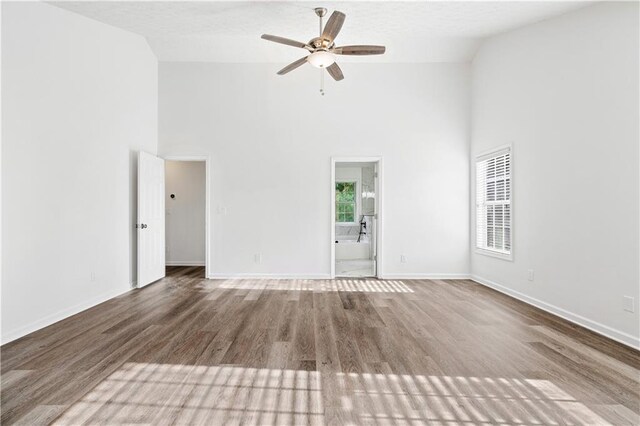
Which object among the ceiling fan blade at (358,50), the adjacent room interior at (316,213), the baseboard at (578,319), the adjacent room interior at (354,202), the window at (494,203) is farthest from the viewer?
the adjacent room interior at (354,202)

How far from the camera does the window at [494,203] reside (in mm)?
4328

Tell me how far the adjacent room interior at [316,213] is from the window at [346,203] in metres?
4.10

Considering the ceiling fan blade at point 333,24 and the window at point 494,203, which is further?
the window at point 494,203

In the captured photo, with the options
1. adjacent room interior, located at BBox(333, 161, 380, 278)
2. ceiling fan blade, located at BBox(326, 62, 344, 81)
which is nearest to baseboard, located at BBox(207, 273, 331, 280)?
ceiling fan blade, located at BBox(326, 62, 344, 81)

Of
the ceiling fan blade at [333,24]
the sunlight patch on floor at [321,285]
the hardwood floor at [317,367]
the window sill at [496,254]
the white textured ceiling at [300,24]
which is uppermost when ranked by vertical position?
the white textured ceiling at [300,24]

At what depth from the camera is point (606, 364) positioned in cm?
224

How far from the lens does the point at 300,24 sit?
411 cm

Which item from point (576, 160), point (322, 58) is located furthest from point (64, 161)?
point (576, 160)

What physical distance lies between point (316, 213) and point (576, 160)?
3.47m

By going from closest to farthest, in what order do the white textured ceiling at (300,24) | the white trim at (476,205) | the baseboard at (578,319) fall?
the baseboard at (578,319)
the white textured ceiling at (300,24)
the white trim at (476,205)

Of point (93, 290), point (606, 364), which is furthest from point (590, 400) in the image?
point (93, 290)

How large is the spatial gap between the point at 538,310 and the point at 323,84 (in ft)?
14.8

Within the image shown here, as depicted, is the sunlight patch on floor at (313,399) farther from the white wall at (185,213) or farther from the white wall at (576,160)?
the white wall at (185,213)

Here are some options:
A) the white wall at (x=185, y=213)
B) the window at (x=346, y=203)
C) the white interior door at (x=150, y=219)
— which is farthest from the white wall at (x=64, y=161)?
the window at (x=346, y=203)
